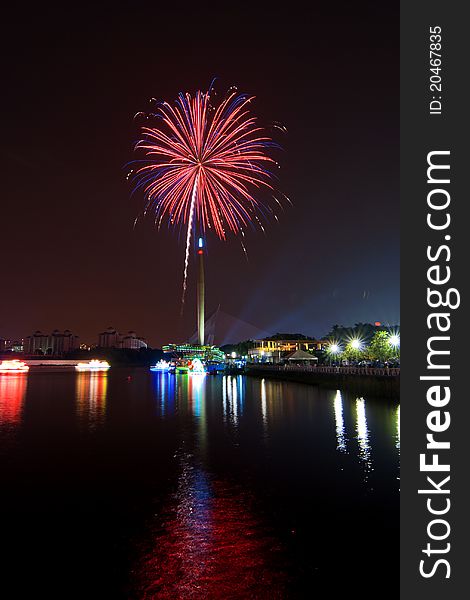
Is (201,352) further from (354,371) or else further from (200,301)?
(354,371)

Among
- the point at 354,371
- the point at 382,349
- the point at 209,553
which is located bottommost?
the point at 209,553

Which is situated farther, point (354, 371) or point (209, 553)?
point (354, 371)

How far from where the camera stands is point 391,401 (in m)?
50.6

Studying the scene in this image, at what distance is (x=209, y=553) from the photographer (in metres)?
12.6

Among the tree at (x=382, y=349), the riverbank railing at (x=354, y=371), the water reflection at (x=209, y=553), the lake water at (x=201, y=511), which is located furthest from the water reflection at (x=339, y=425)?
the tree at (x=382, y=349)

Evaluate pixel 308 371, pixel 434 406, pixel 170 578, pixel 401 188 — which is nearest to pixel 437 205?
pixel 401 188

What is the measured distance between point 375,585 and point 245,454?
15.4m

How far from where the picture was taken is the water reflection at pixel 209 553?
423 inches

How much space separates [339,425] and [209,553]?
24.5 meters

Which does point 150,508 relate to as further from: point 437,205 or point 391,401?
point 391,401

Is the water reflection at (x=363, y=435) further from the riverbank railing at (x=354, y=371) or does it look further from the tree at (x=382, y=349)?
the tree at (x=382, y=349)

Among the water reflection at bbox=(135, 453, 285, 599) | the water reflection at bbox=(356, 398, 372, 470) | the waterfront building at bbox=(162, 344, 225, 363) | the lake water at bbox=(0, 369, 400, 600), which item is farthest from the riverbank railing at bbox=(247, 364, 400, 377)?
the waterfront building at bbox=(162, 344, 225, 363)

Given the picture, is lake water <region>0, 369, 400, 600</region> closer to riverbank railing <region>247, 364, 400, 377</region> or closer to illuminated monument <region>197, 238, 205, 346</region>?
riverbank railing <region>247, 364, 400, 377</region>

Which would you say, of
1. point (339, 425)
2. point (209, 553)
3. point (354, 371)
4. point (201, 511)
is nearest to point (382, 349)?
point (354, 371)
